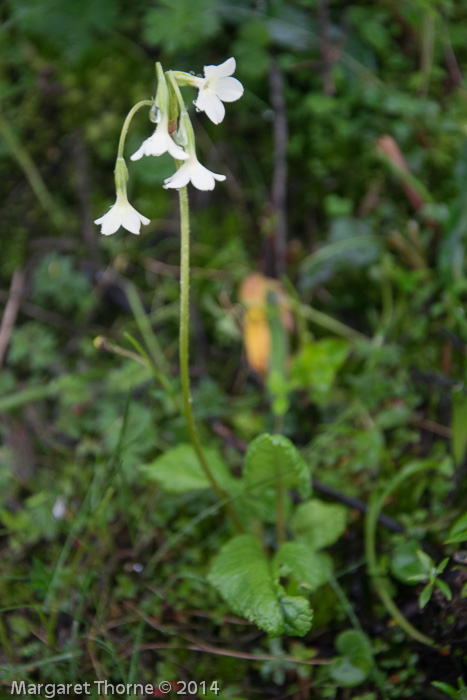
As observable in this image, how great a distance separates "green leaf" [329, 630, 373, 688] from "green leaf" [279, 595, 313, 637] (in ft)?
1.30

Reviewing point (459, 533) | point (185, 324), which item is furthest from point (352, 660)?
point (185, 324)

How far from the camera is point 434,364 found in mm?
2164

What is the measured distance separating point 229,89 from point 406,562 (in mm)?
1417

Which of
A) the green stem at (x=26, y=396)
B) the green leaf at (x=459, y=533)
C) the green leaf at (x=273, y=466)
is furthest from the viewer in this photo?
the green stem at (x=26, y=396)

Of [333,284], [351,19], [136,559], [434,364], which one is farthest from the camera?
[351,19]

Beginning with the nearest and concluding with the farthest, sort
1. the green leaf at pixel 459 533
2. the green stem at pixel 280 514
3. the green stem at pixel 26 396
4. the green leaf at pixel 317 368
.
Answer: the green leaf at pixel 459 533 → the green stem at pixel 280 514 → the green leaf at pixel 317 368 → the green stem at pixel 26 396

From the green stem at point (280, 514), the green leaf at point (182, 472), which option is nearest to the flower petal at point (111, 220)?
the green leaf at point (182, 472)

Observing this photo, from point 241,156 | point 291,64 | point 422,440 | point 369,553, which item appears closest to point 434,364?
point 422,440

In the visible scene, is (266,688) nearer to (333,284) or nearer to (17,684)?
(17,684)

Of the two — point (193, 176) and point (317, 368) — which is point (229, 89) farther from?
point (317, 368)

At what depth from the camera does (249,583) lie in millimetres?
1403

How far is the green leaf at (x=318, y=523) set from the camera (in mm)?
1710

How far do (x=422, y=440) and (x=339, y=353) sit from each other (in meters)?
0.45

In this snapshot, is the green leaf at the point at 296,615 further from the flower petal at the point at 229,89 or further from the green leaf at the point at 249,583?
the flower petal at the point at 229,89
